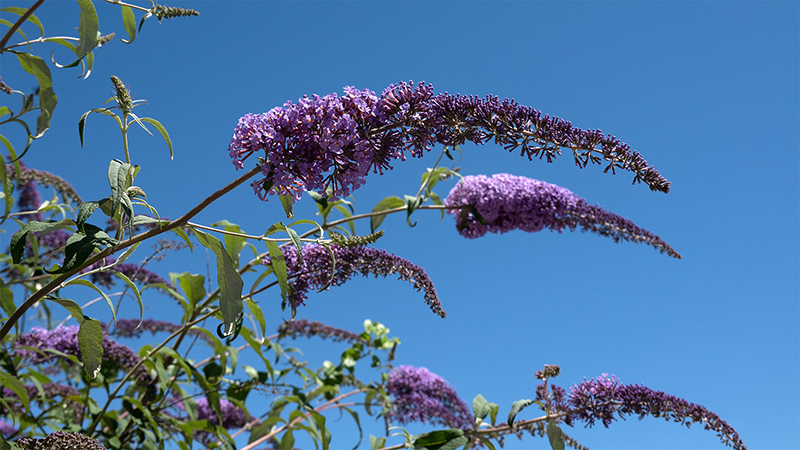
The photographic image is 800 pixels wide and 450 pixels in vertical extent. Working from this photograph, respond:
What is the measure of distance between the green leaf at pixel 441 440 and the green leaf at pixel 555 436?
0.33 m

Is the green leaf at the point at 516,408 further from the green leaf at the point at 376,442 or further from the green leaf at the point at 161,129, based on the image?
the green leaf at the point at 161,129

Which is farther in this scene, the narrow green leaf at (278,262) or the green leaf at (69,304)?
the narrow green leaf at (278,262)

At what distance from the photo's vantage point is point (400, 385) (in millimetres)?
3887

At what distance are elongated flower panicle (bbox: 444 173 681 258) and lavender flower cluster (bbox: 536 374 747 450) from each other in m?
1.06

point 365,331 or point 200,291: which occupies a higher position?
point 365,331

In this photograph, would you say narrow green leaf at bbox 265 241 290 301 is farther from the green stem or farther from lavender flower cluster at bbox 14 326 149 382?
lavender flower cluster at bbox 14 326 149 382

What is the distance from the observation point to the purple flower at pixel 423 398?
3793 mm

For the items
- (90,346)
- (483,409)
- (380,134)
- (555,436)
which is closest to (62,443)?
(90,346)

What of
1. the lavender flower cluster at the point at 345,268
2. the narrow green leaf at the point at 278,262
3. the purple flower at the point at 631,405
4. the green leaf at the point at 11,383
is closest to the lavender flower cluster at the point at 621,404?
the purple flower at the point at 631,405

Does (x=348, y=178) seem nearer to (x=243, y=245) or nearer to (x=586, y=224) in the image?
(x=243, y=245)

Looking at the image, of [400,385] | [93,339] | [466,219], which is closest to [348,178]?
[93,339]

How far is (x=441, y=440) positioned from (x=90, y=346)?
139cm

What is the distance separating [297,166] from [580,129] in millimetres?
764

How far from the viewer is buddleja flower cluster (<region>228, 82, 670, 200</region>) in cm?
154
